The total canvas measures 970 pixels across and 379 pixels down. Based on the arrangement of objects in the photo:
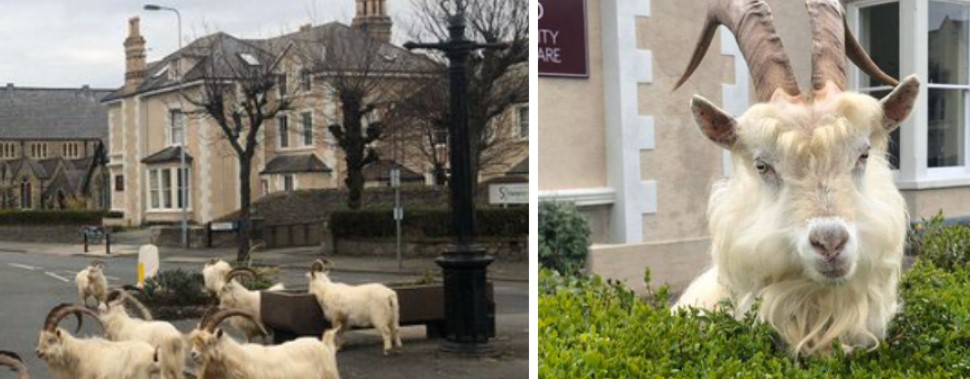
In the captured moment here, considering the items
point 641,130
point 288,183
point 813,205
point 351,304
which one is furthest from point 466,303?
point 641,130

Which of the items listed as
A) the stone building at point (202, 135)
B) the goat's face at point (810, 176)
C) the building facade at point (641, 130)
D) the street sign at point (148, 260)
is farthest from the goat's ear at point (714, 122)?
the building facade at point (641, 130)

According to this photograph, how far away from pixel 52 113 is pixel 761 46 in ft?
4.30

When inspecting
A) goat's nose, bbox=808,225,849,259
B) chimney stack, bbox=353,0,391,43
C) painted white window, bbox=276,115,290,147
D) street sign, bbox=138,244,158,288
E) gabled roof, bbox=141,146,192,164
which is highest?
chimney stack, bbox=353,0,391,43

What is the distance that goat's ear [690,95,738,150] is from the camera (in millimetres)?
2148

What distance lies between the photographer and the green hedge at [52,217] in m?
2.20

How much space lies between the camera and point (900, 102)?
7.13 ft

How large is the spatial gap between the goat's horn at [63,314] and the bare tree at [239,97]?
0.28 m

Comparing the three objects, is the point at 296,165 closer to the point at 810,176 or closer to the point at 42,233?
the point at 42,233

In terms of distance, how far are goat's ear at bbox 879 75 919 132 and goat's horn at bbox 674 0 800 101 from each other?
0.53 ft

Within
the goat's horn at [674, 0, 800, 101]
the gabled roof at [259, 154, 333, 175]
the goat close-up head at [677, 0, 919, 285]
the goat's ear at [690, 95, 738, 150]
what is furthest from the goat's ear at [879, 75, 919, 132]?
the gabled roof at [259, 154, 333, 175]

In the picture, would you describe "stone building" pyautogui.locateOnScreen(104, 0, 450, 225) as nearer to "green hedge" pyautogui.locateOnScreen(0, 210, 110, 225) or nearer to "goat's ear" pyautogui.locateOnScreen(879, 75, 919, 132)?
"green hedge" pyautogui.locateOnScreen(0, 210, 110, 225)

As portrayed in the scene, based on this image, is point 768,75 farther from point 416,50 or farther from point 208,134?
point 208,134

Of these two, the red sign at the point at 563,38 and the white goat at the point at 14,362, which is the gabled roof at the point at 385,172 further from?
the red sign at the point at 563,38

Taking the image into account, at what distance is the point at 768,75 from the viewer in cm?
232
